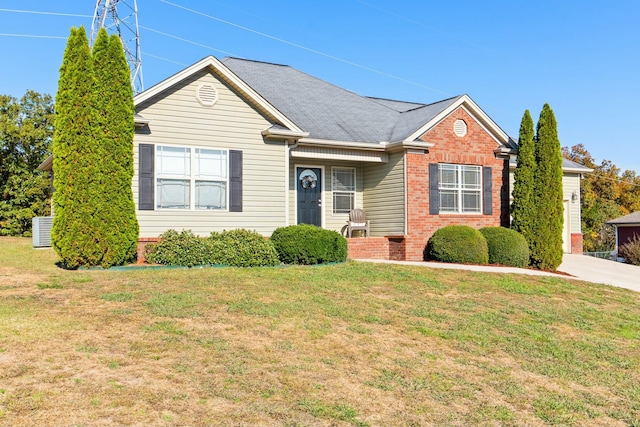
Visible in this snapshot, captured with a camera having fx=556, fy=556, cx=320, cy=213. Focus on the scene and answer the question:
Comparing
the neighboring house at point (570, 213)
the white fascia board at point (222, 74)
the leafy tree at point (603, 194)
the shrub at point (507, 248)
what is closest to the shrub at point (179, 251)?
the white fascia board at point (222, 74)

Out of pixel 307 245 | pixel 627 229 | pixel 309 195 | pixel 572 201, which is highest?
pixel 309 195

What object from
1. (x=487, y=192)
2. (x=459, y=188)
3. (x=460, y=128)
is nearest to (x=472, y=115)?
(x=460, y=128)

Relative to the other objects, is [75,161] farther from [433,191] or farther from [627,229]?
[627,229]

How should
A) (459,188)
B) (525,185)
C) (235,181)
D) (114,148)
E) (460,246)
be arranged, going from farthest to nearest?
1. (459,188)
2. (525,185)
3. (460,246)
4. (235,181)
5. (114,148)

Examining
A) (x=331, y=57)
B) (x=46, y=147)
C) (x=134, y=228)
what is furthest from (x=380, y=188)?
(x=46, y=147)

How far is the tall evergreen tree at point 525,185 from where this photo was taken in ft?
55.9

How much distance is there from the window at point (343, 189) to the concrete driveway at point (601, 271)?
6894 millimetres

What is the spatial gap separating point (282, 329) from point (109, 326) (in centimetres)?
222

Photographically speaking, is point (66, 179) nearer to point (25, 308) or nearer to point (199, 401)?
point (25, 308)

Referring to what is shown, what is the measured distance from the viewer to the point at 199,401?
497 centimetres

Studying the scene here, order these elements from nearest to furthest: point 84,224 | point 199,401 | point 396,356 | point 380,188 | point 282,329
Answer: point 199,401
point 396,356
point 282,329
point 84,224
point 380,188

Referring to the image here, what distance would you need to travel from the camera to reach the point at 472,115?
17.7 metres

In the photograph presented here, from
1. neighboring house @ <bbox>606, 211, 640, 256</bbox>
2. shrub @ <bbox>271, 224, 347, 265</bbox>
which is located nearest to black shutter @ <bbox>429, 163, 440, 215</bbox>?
shrub @ <bbox>271, 224, 347, 265</bbox>

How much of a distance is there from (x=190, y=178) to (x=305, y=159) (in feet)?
14.0
